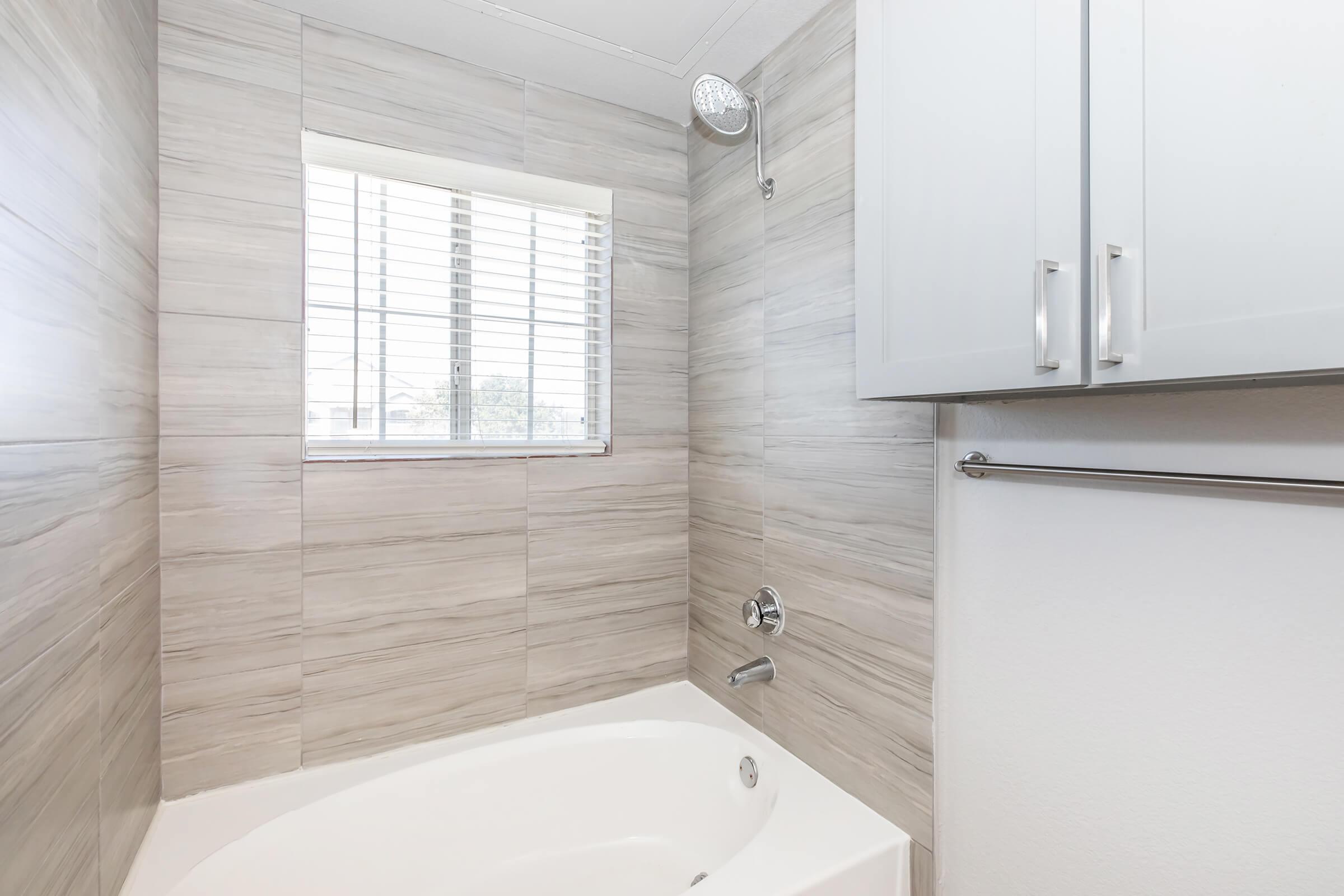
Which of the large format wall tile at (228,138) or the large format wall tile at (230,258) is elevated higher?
the large format wall tile at (228,138)

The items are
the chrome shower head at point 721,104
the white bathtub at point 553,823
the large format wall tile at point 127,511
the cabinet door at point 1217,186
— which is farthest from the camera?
the chrome shower head at point 721,104

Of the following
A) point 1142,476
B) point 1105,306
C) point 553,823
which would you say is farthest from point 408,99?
point 553,823

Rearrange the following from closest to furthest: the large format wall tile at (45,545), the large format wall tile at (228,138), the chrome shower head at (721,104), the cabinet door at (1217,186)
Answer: the cabinet door at (1217,186), the large format wall tile at (45,545), the large format wall tile at (228,138), the chrome shower head at (721,104)

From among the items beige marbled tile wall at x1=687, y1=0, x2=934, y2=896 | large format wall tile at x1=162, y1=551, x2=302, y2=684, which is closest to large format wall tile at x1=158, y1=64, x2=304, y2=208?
large format wall tile at x1=162, y1=551, x2=302, y2=684

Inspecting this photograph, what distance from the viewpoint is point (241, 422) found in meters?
1.46

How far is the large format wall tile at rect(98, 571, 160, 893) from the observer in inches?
41.6

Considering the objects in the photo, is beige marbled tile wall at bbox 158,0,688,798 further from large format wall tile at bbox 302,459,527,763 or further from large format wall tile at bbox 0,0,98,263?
large format wall tile at bbox 0,0,98,263

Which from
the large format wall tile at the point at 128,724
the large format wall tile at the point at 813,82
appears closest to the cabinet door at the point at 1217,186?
the large format wall tile at the point at 813,82

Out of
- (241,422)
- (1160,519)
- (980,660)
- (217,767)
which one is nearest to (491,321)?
(241,422)

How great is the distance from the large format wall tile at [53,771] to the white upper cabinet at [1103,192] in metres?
1.27

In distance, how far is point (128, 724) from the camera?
3.84 feet

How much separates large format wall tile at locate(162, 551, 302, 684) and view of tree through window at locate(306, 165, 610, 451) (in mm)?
324

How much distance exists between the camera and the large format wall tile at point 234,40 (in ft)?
4.56

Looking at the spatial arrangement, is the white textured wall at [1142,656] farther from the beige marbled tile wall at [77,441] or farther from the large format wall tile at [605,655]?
the beige marbled tile wall at [77,441]
